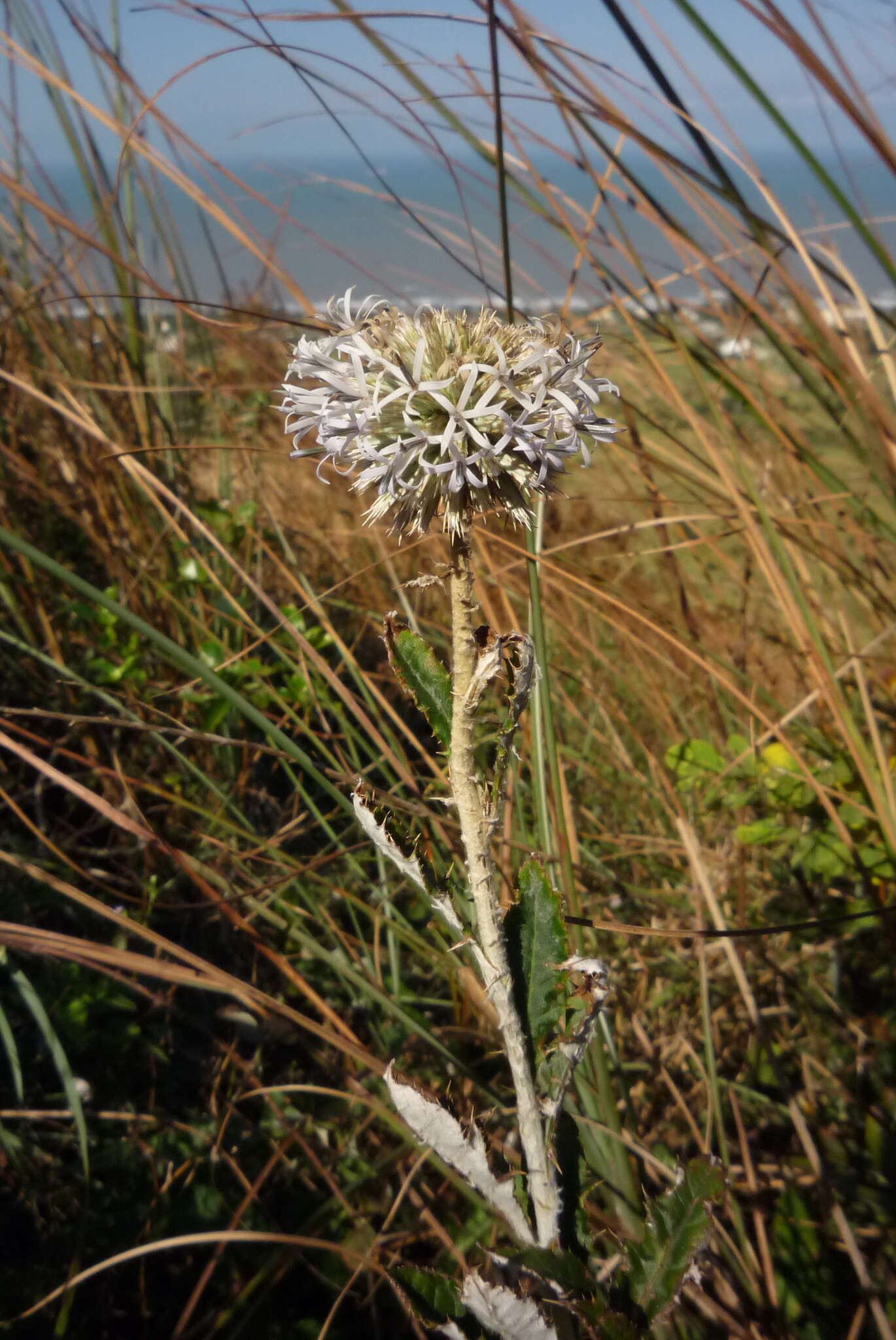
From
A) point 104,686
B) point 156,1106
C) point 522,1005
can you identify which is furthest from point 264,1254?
point 104,686

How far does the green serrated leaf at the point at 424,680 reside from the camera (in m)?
0.85

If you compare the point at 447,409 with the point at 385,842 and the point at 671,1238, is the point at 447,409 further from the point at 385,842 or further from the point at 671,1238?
the point at 671,1238

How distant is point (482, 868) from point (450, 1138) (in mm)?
257

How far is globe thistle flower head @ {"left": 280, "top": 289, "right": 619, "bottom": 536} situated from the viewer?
0.77m

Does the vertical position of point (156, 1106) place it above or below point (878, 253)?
below

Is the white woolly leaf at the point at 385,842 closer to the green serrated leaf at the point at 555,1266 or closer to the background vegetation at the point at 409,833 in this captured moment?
the background vegetation at the point at 409,833

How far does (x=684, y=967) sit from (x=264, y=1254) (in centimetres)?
89

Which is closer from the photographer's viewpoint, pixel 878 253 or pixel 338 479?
pixel 878 253

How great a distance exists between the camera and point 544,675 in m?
1.15

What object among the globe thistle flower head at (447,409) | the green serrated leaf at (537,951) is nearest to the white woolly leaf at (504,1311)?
the green serrated leaf at (537,951)

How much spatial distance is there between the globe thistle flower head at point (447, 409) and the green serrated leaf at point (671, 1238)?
66cm

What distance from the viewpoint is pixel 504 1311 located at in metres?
0.78

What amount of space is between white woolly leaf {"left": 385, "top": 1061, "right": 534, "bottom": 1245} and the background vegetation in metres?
0.13

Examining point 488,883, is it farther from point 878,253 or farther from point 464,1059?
point 464,1059
